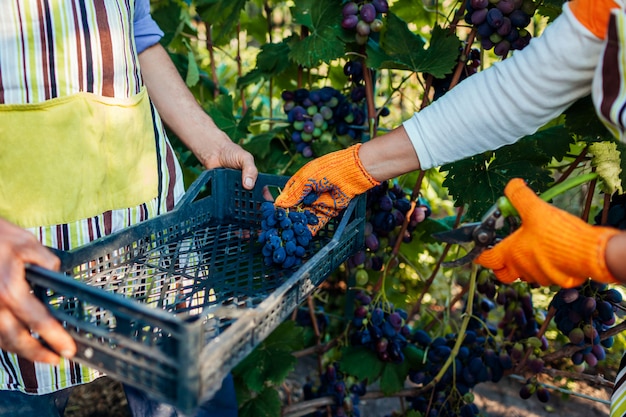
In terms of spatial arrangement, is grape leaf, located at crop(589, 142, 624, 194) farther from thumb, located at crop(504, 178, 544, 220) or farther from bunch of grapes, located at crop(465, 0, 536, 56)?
thumb, located at crop(504, 178, 544, 220)

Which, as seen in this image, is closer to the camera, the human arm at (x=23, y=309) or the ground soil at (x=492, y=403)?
the human arm at (x=23, y=309)

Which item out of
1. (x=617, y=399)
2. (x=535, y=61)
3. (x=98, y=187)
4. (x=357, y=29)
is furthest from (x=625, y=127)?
(x=98, y=187)

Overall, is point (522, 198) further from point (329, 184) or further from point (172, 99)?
point (172, 99)

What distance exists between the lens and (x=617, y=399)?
1.23 meters

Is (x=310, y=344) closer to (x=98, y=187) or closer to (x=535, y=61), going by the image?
(x=98, y=187)

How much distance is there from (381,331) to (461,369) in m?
0.29

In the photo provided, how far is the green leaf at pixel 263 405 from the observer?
2.09 m

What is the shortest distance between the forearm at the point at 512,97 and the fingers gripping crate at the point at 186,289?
289 mm

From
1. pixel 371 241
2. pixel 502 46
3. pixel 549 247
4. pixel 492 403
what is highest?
pixel 502 46

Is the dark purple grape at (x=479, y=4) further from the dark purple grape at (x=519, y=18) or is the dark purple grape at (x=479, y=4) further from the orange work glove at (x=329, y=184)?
the orange work glove at (x=329, y=184)

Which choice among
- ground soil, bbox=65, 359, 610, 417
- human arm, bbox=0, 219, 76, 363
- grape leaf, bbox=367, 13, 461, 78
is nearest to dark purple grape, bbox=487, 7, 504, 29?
grape leaf, bbox=367, 13, 461, 78

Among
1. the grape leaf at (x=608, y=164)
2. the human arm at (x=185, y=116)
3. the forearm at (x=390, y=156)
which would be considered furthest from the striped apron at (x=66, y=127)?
the grape leaf at (x=608, y=164)

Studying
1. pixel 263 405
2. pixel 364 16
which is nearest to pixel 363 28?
pixel 364 16

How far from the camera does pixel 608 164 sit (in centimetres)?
156
